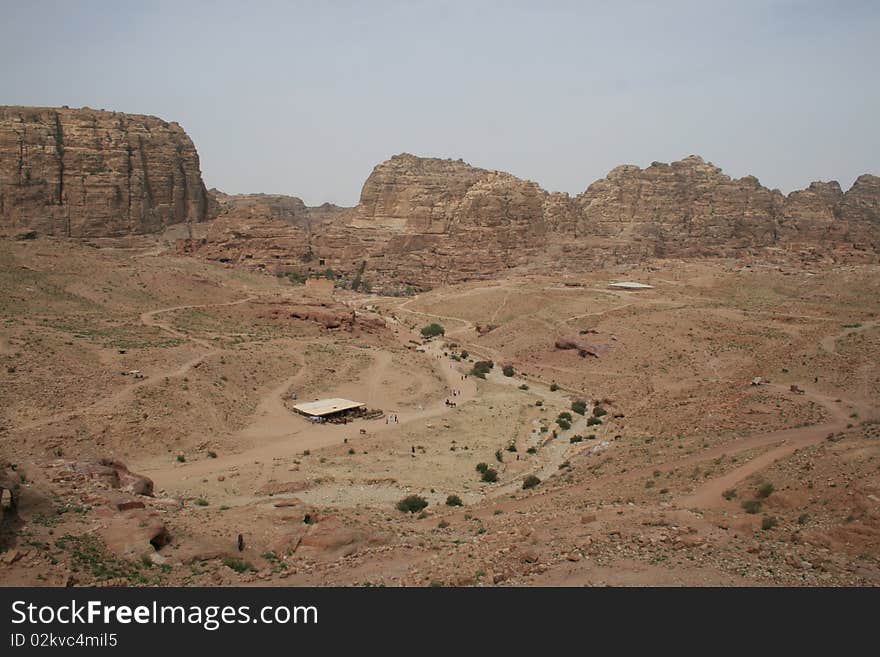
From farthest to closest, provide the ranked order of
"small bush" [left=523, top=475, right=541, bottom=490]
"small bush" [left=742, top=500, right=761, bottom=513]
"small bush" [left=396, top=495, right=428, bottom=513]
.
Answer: "small bush" [left=523, top=475, right=541, bottom=490]
"small bush" [left=396, top=495, right=428, bottom=513]
"small bush" [left=742, top=500, right=761, bottom=513]

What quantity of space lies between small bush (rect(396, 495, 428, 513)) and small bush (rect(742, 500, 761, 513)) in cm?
1053

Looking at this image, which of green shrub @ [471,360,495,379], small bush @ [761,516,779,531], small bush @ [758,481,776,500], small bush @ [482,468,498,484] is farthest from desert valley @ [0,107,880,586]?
green shrub @ [471,360,495,379]

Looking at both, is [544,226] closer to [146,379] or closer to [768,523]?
[146,379]

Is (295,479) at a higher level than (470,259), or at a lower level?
lower

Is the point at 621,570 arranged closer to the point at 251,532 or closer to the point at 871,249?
the point at 251,532

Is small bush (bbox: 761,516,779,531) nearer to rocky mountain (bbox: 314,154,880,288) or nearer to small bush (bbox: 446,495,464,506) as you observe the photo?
small bush (bbox: 446,495,464,506)

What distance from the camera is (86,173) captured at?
8700 cm

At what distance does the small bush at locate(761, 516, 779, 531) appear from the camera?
15.2 meters

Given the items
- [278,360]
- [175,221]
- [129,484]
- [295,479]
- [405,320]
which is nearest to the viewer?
[129,484]

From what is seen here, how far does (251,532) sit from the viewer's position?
664 inches

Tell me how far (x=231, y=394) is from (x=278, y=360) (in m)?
6.62
